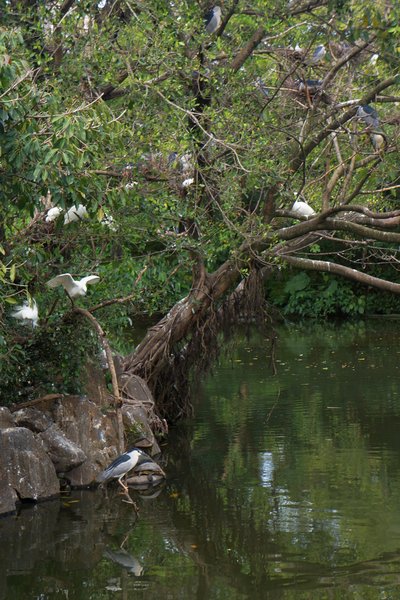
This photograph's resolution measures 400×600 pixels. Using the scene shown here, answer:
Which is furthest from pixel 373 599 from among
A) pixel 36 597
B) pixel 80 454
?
pixel 80 454

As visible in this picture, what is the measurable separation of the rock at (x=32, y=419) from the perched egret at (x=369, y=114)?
13.5 feet

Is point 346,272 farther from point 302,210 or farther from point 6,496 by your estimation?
point 6,496

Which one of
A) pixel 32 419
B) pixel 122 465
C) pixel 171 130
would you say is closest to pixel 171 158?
pixel 171 130

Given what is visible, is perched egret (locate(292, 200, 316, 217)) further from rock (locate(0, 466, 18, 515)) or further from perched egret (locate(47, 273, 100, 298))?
rock (locate(0, 466, 18, 515))

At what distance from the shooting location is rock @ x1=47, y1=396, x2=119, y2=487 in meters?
9.01

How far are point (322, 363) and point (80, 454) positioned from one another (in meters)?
7.67

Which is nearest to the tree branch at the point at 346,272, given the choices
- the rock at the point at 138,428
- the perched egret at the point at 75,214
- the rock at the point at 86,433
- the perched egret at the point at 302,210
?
the perched egret at the point at 302,210

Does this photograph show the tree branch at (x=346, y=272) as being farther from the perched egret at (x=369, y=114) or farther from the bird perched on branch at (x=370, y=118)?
the perched egret at (x=369, y=114)

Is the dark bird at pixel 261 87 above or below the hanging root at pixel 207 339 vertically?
above

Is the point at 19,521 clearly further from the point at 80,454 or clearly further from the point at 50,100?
the point at 50,100

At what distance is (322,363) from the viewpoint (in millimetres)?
15969

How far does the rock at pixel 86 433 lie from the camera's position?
29.6ft

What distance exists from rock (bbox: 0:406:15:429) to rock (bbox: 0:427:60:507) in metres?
0.20

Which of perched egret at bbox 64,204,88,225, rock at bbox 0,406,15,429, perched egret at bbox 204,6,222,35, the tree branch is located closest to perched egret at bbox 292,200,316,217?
the tree branch
